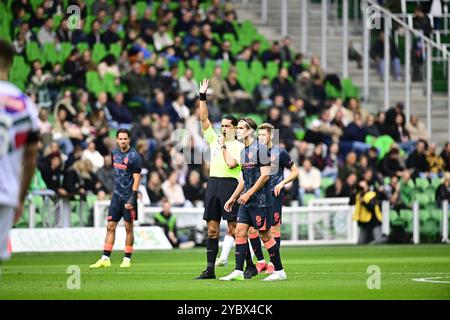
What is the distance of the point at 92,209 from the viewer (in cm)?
2702

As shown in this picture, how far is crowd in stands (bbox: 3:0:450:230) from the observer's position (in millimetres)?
28312

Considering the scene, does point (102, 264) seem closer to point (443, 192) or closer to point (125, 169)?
point (125, 169)

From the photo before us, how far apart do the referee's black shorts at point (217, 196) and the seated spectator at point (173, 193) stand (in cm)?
1075

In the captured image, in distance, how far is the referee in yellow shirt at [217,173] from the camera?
54.8ft

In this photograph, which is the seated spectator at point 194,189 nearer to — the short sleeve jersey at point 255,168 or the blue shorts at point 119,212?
the blue shorts at point 119,212

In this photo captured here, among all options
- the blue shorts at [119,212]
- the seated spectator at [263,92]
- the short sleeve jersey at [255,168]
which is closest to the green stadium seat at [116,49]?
the seated spectator at [263,92]

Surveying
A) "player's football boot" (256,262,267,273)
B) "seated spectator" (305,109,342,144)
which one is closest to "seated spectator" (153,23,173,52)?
"seated spectator" (305,109,342,144)

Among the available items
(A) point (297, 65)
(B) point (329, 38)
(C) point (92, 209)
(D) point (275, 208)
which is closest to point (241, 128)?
(D) point (275, 208)

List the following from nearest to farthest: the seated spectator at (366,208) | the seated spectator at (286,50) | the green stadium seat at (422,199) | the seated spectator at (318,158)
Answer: the seated spectator at (366,208) < the green stadium seat at (422,199) < the seated spectator at (318,158) < the seated spectator at (286,50)

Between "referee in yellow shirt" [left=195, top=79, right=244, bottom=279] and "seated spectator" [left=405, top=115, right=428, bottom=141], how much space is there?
15.6 metres

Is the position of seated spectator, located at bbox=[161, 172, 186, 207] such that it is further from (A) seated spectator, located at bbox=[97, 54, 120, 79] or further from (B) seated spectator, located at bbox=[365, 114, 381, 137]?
(B) seated spectator, located at bbox=[365, 114, 381, 137]

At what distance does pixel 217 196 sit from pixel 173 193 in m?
11.2
